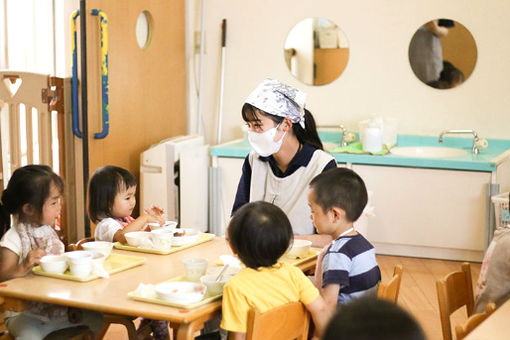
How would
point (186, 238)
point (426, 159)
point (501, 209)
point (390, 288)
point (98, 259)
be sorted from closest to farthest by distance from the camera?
point (390, 288) → point (98, 259) → point (186, 238) → point (501, 209) → point (426, 159)

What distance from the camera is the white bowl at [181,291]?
1790mm

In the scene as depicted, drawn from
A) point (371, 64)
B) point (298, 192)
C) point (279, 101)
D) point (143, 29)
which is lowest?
point (298, 192)

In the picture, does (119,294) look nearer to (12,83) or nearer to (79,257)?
(79,257)

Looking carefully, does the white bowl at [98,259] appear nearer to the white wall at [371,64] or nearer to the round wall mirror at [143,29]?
the round wall mirror at [143,29]

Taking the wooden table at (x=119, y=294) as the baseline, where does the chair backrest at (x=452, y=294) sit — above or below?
below

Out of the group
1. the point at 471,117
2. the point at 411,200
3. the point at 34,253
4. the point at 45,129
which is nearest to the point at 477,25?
the point at 471,117

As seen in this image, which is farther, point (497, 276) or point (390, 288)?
point (497, 276)

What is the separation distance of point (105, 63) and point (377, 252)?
219 cm

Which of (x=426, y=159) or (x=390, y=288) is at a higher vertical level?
(x=426, y=159)

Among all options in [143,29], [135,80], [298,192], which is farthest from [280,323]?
[143,29]

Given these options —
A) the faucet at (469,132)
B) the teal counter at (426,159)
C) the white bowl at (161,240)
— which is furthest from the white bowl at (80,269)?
the faucet at (469,132)

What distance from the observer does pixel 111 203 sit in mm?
2533

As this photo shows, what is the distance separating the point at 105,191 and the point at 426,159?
96.3 inches

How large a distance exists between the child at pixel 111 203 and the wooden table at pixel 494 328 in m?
1.29
